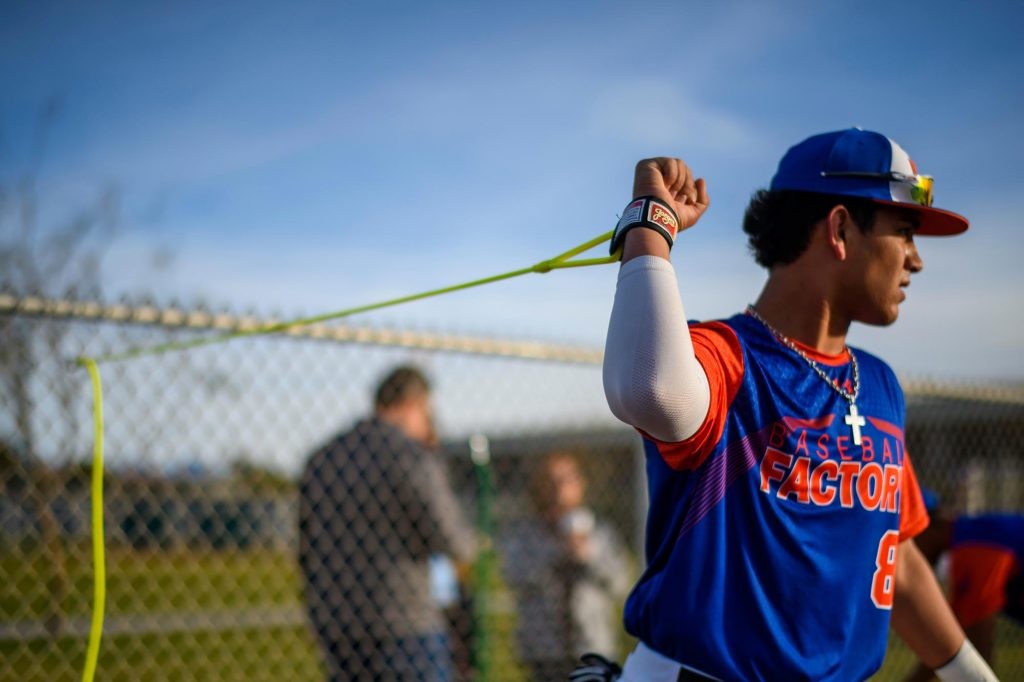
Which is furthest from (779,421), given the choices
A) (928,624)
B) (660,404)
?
(928,624)

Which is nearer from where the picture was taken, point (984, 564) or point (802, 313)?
point (802, 313)

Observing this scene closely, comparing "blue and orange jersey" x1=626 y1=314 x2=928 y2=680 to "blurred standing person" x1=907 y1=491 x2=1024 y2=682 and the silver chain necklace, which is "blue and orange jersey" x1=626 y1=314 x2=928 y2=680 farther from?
"blurred standing person" x1=907 y1=491 x2=1024 y2=682

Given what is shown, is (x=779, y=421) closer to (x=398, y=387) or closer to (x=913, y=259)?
(x=913, y=259)

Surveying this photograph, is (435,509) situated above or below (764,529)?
below

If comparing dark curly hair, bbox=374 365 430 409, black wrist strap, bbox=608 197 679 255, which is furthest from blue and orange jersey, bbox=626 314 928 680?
dark curly hair, bbox=374 365 430 409

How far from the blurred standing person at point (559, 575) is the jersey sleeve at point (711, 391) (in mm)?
3926

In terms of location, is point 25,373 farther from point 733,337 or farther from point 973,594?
point 973,594

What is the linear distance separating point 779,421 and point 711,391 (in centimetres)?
27

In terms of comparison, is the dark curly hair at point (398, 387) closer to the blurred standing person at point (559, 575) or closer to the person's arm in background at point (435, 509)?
the person's arm in background at point (435, 509)

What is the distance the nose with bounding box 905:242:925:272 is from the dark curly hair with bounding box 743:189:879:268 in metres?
0.15

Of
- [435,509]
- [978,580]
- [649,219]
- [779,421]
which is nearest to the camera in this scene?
[649,219]

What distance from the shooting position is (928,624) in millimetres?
2309

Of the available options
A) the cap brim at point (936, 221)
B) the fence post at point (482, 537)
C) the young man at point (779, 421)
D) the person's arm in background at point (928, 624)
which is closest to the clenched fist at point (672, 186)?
the young man at point (779, 421)

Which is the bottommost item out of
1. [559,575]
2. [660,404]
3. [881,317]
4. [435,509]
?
[559,575]
